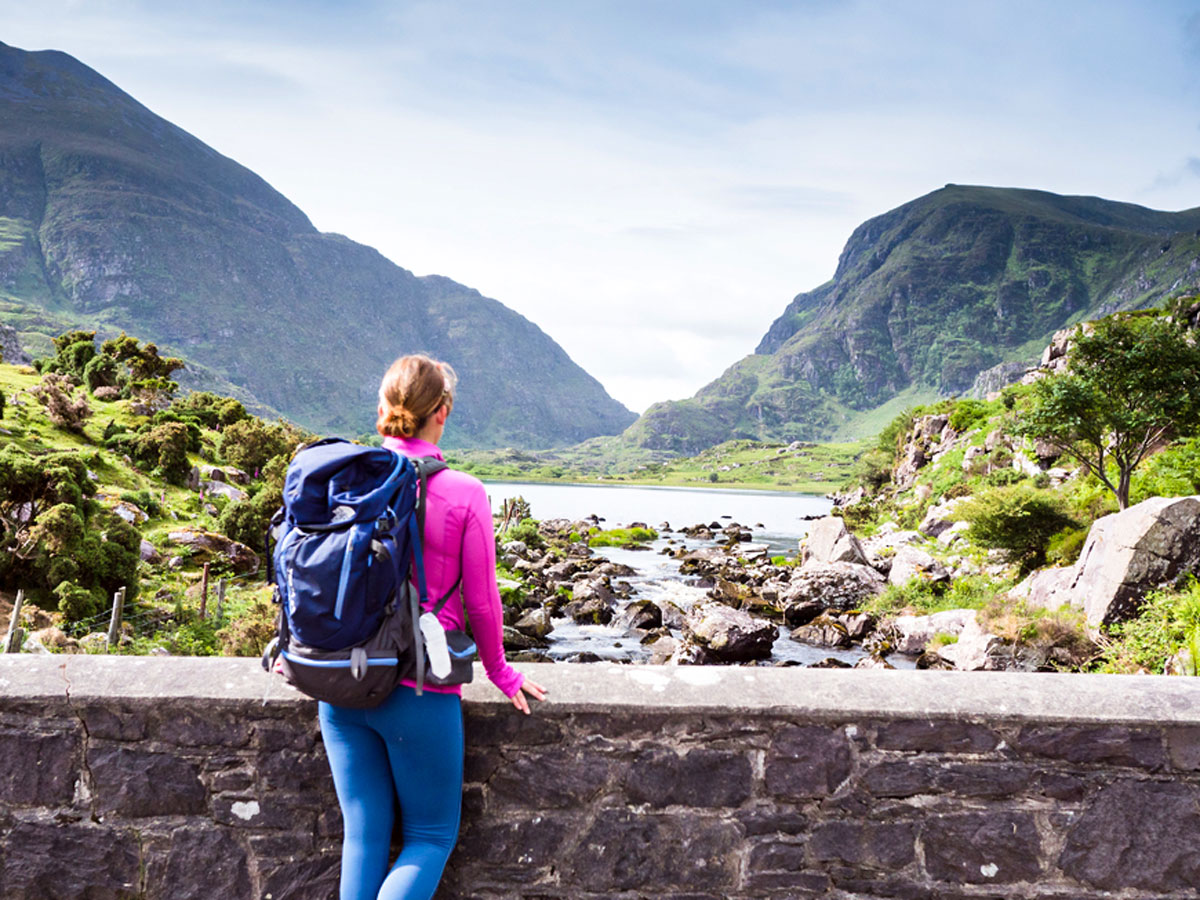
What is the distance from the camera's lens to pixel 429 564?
7.63 ft

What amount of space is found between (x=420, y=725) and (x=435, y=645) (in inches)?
11.9

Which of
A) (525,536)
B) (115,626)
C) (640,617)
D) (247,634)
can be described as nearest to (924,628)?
(640,617)

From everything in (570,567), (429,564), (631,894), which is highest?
(429,564)

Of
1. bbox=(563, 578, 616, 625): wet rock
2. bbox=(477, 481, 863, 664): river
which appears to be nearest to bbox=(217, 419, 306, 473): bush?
bbox=(477, 481, 863, 664): river

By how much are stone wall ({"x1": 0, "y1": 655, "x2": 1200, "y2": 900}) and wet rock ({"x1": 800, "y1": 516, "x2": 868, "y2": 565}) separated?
2477 cm

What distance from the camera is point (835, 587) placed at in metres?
23.8

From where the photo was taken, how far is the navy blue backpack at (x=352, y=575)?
2107 millimetres

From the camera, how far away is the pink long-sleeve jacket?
7.57ft

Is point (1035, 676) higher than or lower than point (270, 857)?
higher

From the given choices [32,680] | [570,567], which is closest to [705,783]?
[32,680]

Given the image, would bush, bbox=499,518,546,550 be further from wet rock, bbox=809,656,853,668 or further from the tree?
the tree

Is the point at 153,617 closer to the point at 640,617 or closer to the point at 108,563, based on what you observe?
the point at 108,563

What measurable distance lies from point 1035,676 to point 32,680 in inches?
154

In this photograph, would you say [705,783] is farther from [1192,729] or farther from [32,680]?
[32,680]
